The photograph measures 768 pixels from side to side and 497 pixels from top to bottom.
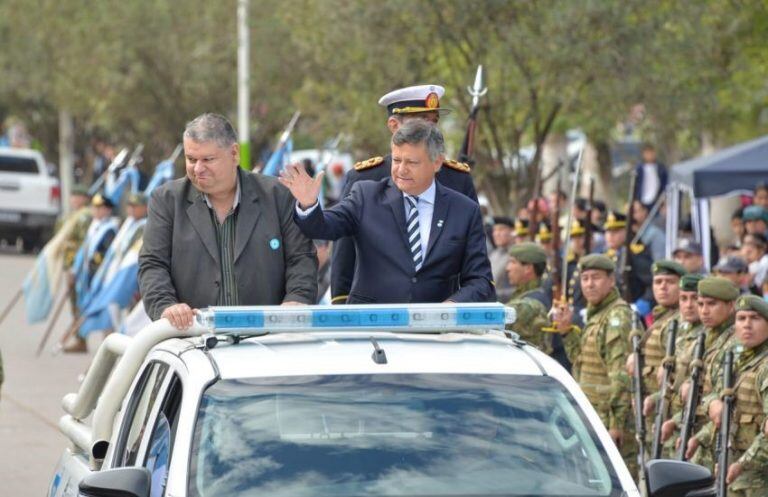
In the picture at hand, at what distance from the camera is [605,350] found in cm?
1034

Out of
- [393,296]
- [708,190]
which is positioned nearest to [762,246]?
[708,190]

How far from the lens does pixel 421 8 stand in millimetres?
17953

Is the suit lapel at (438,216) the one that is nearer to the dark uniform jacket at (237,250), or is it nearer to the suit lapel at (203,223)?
the dark uniform jacket at (237,250)

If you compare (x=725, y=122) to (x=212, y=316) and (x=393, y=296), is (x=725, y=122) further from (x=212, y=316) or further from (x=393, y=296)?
(x=212, y=316)

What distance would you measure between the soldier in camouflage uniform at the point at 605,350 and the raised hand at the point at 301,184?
12.9 feet

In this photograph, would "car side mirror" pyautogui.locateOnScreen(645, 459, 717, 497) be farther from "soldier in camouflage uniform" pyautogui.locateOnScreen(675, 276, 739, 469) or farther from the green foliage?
the green foliage

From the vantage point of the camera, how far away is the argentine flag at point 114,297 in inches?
691

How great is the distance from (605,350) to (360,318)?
16.5 ft

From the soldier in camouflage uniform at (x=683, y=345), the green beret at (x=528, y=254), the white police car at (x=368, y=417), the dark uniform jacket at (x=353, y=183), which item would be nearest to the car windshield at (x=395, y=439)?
the white police car at (x=368, y=417)

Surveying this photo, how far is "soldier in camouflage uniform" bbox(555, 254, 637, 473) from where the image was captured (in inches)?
400

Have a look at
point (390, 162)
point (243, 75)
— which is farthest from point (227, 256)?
point (243, 75)

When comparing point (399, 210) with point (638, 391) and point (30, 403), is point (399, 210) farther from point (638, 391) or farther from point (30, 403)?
point (30, 403)

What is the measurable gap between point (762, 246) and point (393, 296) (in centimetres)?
718

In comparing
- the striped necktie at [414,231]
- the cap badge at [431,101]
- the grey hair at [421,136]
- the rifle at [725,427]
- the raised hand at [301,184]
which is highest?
the cap badge at [431,101]
